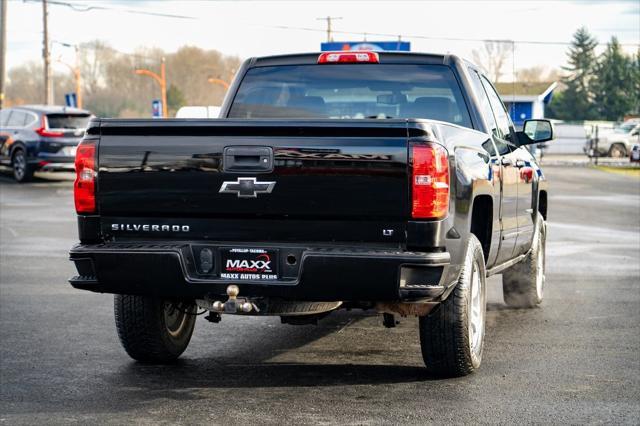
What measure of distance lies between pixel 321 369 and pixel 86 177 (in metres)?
1.83

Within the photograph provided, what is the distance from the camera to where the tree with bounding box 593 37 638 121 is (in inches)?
4176

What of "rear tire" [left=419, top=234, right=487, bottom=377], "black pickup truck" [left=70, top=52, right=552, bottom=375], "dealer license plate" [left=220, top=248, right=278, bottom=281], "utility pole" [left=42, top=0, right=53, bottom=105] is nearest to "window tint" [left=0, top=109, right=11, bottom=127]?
"black pickup truck" [left=70, top=52, right=552, bottom=375]

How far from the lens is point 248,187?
5.55m

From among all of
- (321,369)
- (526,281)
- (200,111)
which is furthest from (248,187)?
(200,111)

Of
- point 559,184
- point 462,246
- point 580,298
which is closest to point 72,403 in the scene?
point 462,246

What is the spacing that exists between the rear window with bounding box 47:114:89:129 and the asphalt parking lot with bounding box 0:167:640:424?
16.4 metres

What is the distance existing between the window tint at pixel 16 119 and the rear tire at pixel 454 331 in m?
22.6

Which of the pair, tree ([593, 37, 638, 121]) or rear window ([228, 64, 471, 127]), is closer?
rear window ([228, 64, 471, 127])

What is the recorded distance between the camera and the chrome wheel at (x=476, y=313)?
6.24 m

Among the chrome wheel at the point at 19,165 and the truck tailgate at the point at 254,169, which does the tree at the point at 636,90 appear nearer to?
the chrome wheel at the point at 19,165

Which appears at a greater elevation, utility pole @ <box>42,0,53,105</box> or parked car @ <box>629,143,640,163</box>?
utility pole @ <box>42,0,53,105</box>

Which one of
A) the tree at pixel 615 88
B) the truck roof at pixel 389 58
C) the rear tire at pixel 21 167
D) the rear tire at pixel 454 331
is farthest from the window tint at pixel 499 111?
the tree at pixel 615 88

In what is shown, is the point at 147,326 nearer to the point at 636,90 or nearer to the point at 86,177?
the point at 86,177

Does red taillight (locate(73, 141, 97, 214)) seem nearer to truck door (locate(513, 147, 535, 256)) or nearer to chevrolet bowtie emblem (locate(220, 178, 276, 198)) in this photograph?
chevrolet bowtie emblem (locate(220, 178, 276, 198))
